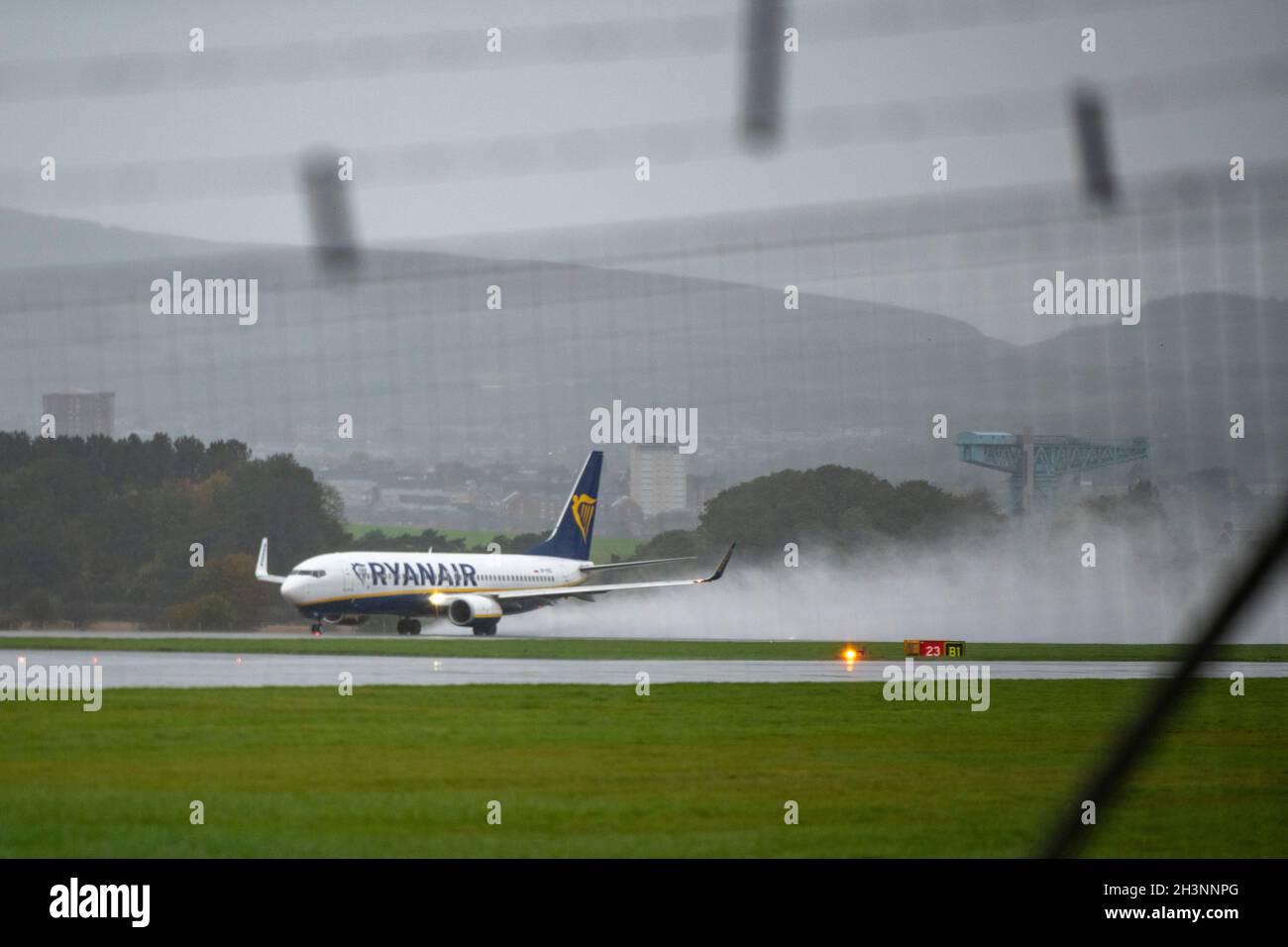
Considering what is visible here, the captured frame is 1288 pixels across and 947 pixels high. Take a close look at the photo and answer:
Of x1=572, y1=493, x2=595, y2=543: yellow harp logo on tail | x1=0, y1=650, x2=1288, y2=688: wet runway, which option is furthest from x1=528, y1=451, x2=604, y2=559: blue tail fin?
x1=0, y1=650, x2=1288, y2=688: wet runway

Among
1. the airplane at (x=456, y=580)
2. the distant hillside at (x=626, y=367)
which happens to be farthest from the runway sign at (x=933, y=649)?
the distant hillside at (x=626, y=367)

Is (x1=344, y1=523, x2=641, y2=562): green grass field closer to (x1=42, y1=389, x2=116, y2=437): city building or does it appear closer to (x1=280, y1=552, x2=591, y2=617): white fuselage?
(x1=280, y1=552, x2=591, y2=617): white fuselage

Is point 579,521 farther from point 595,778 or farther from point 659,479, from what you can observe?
point 595,778

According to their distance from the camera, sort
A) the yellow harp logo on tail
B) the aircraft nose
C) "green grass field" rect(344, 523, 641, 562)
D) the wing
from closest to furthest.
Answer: the aircraft nose < the wing < the yellow harp logo on tail < "green grass field" rect(344, 523, 641, 562)

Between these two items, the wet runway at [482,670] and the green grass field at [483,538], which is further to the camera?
the green grass field at [483,538]

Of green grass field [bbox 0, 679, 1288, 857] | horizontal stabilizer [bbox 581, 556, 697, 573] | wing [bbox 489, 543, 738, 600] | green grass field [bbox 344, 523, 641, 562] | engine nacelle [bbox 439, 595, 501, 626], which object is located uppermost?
green grass field [bbox 344, 523, 641, 562]

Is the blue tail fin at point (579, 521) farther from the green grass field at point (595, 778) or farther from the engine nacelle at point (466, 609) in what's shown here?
the green grass field at point (595, 778)

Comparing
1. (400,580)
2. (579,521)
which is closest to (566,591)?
(579,521)
